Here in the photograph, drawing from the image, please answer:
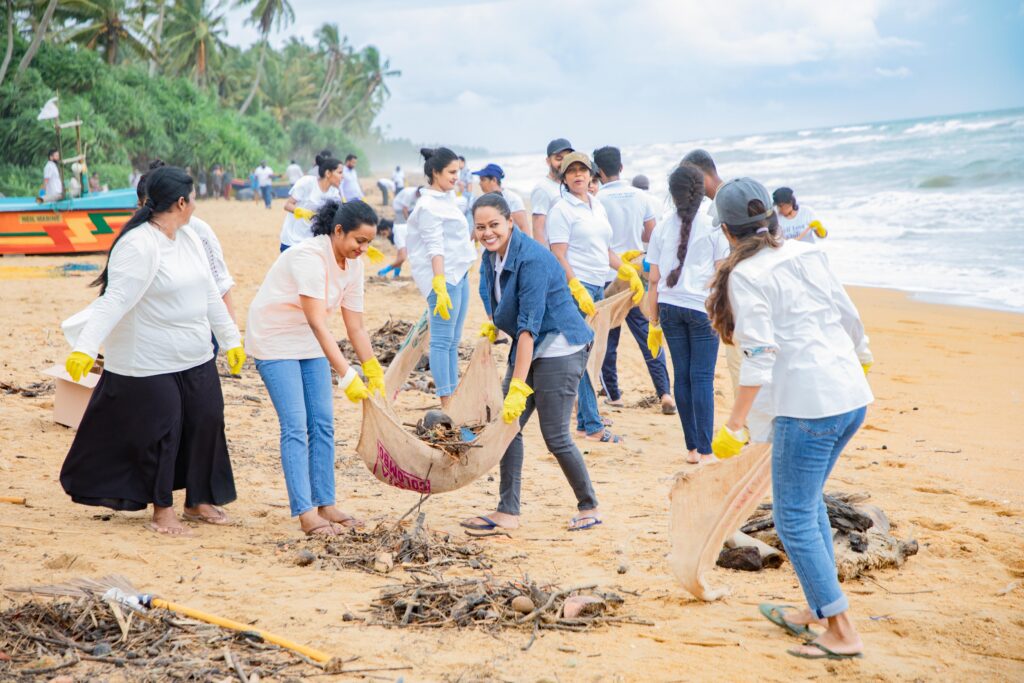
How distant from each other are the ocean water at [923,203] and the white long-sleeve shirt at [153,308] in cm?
271

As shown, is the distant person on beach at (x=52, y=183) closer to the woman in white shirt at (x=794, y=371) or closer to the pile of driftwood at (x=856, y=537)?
the pile of driftwood at (x=856, y=537)

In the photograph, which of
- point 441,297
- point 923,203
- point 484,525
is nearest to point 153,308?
point 484,525

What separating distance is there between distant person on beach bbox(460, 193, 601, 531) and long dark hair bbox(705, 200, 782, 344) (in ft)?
4.06

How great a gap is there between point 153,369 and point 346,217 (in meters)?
1.09

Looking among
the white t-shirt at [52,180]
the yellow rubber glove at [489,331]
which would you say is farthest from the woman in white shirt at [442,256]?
the white t-shirt at [52,180]

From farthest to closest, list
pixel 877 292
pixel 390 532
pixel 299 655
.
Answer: pixel 877 292
pixel 390 532
pixel 299 655

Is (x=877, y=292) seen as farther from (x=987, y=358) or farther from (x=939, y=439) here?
(x=939, y=439)

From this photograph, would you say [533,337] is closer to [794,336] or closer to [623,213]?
[794,336]

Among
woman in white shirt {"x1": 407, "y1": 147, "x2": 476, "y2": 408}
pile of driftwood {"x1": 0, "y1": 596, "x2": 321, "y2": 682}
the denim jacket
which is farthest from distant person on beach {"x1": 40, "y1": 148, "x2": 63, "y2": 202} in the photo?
pile of driftwood {"x1": 0, "y1": 596, "x2": 321, "y2": 682}

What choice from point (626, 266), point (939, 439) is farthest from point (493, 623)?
point (939, 439)

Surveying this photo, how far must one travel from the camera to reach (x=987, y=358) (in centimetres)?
976

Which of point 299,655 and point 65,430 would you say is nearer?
point 299,655

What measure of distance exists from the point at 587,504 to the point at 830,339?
1.89 m

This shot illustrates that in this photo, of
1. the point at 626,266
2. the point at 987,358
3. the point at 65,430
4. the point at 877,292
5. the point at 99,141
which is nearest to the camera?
the point at 65,430
